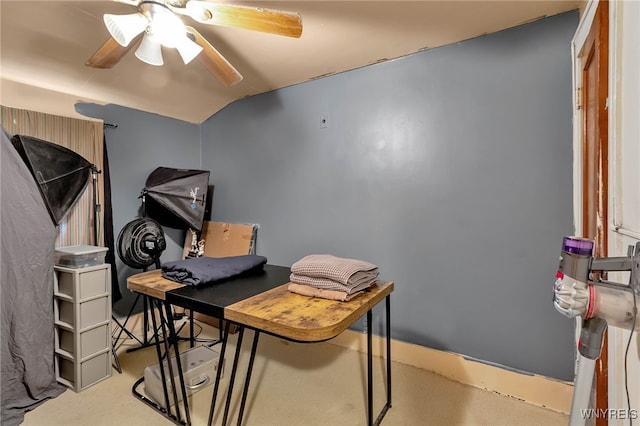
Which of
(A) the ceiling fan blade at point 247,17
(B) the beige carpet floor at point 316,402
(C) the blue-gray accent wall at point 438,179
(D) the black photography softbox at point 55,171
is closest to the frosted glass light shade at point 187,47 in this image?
(A) the ceiling fan blade at point 247,17

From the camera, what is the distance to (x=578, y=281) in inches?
24.5

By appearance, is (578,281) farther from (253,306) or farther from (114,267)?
(114,267)

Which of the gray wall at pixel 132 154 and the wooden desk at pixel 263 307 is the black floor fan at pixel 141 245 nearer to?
the gray wall at pixel 132 154

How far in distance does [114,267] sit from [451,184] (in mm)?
2917

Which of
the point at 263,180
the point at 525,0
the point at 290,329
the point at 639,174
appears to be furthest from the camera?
the point at 263,180

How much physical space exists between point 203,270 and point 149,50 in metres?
1.23

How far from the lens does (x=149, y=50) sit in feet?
5.32

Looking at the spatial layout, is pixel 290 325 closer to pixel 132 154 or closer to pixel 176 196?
pixel 176 196

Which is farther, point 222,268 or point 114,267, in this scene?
point 114,267

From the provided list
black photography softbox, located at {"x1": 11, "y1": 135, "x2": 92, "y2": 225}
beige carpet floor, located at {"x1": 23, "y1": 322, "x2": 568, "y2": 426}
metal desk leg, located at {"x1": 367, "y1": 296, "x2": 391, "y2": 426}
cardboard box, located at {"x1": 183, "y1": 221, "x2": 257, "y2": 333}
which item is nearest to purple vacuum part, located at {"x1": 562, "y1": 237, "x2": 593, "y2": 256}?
metal desk leg, located at {"x1": 367, "y1": 296, "x2": 391, "y2": 426}

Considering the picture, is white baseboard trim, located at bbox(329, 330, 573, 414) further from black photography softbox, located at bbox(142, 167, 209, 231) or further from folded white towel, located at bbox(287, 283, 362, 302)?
black photography softbox, located at bbox(142, 167, 209, 231)

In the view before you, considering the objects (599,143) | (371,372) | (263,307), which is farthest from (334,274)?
(599,143)

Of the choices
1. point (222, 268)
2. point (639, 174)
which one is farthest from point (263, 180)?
point (639, 174)

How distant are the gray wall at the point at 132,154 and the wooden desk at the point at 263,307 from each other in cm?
136
